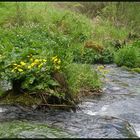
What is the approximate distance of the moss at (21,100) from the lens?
8.75 metres

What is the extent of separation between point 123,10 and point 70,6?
15.0ft

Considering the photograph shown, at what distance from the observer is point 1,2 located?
22.7 m

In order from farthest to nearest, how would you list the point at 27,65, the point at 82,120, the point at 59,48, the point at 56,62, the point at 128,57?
1. the point at 128,57
2. the point at 59,48
3. the point at 56,62
4. the point at 27,65
5. the point at 82,120

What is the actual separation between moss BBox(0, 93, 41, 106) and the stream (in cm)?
15

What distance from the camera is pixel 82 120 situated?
322 inches

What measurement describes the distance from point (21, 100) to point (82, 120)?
1.37 m

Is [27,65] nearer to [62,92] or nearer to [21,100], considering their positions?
[21,100]

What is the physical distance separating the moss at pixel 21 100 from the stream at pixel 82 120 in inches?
6.0

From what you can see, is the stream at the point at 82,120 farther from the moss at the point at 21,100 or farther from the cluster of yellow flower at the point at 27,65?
the cluster of yellow flower at the point at 27,65

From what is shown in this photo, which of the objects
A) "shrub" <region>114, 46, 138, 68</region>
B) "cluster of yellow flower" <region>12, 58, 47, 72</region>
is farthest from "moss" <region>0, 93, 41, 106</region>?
"shrub" <region>114, 46, 138, 68</region>

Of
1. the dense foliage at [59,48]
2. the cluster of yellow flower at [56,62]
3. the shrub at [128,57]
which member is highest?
the cluster of yellow flower at [56,62]

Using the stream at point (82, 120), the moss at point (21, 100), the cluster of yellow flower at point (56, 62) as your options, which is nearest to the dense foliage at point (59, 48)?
the cluster of yellow flower at point (56, 62)

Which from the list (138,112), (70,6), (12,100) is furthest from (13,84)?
(70,6)

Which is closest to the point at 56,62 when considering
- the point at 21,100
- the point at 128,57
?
the point at 21,100
